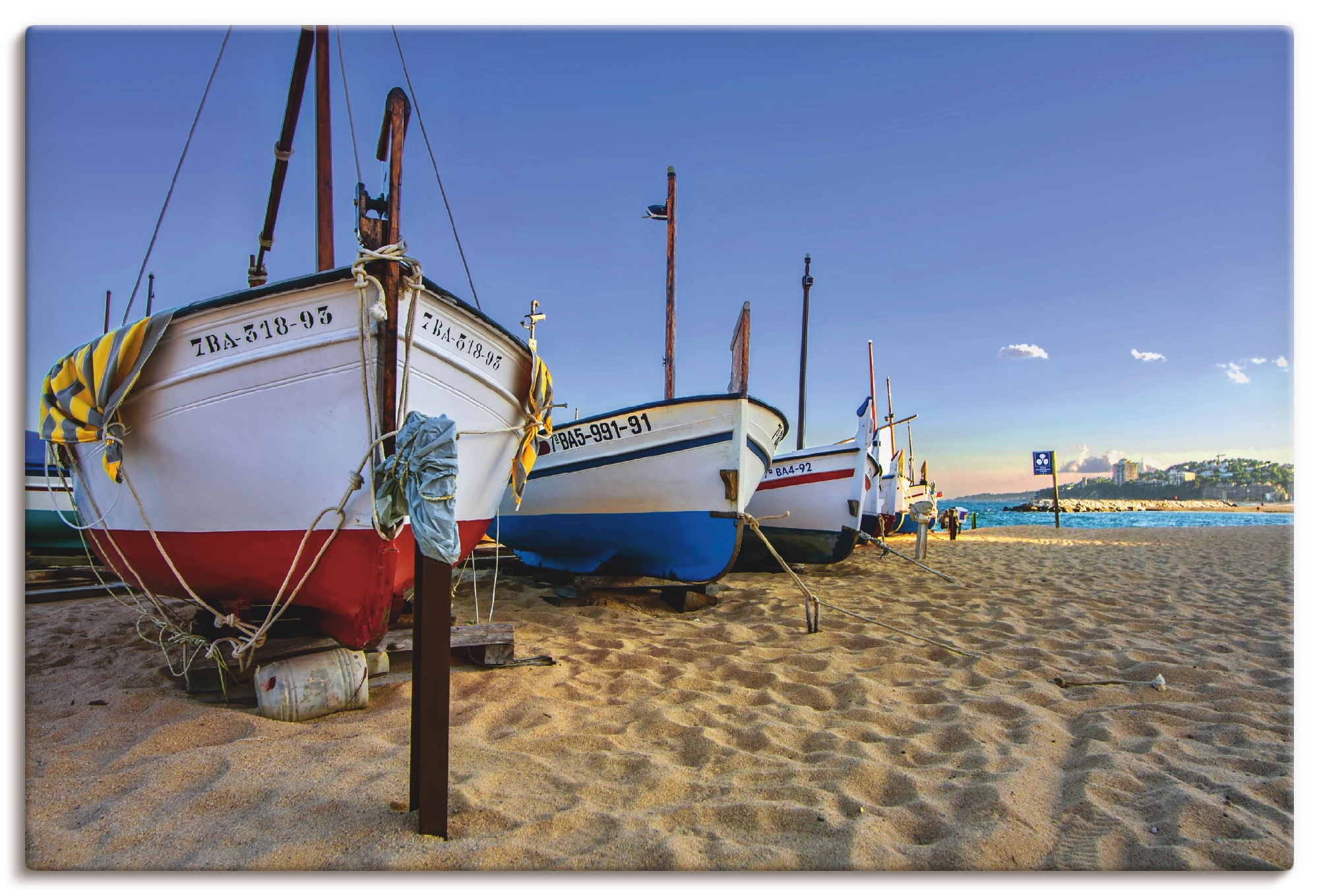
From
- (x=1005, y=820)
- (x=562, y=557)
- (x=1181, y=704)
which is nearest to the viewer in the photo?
(x=1005, y=820)

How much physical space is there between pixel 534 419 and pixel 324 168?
2971 mm

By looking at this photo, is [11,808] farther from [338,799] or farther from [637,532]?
[637,532]

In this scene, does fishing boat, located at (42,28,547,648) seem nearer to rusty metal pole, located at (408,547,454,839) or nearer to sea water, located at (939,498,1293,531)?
rusty metal pole, located at (408,547,454,839)

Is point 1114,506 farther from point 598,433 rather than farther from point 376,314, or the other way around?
point 376,314

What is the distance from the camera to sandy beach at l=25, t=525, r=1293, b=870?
1936mm

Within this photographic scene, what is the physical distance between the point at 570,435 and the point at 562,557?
1.54 m

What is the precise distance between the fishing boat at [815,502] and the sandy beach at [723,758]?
13.0 ft

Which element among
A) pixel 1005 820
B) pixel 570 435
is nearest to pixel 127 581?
pixel 570 435

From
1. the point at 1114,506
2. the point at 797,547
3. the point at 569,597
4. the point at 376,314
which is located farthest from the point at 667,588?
the point at 1114,506

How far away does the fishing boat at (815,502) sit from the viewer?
903 cm

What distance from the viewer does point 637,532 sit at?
6.44m

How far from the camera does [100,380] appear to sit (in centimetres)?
287

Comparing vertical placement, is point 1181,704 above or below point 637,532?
below

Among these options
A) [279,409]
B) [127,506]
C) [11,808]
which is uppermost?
A: [279,409]
